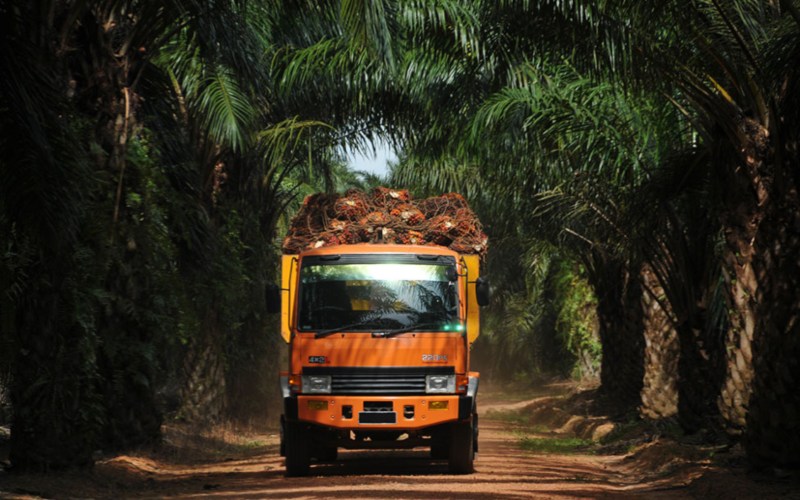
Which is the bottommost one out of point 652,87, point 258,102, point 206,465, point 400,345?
point 206,465

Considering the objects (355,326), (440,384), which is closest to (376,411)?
(440,384)

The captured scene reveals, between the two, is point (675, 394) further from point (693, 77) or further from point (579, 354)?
point (579, 354)

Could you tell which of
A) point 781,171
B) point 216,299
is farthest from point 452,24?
point 781,171

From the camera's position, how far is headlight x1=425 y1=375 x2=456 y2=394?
12.5 m

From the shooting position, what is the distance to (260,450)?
733 inches

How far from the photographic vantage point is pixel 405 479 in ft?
39.9

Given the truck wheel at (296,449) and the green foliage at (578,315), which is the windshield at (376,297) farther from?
the green foliage at (578,315)

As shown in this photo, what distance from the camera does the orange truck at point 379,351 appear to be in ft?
40.9

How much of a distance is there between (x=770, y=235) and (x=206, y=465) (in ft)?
27.5

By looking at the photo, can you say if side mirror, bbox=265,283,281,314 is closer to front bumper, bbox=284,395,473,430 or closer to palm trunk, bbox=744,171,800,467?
front bumper, bbox=284,395,473,430

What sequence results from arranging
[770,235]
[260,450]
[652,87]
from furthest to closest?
[260,450], [652,87], [770,235]

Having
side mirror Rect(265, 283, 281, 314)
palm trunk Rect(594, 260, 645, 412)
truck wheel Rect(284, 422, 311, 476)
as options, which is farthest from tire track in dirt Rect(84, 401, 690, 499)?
palm trunk Rect(594, 260, 645, 412)

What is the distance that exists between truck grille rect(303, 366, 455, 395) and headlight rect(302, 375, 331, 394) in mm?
44

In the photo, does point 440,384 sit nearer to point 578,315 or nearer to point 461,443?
point 461,443
